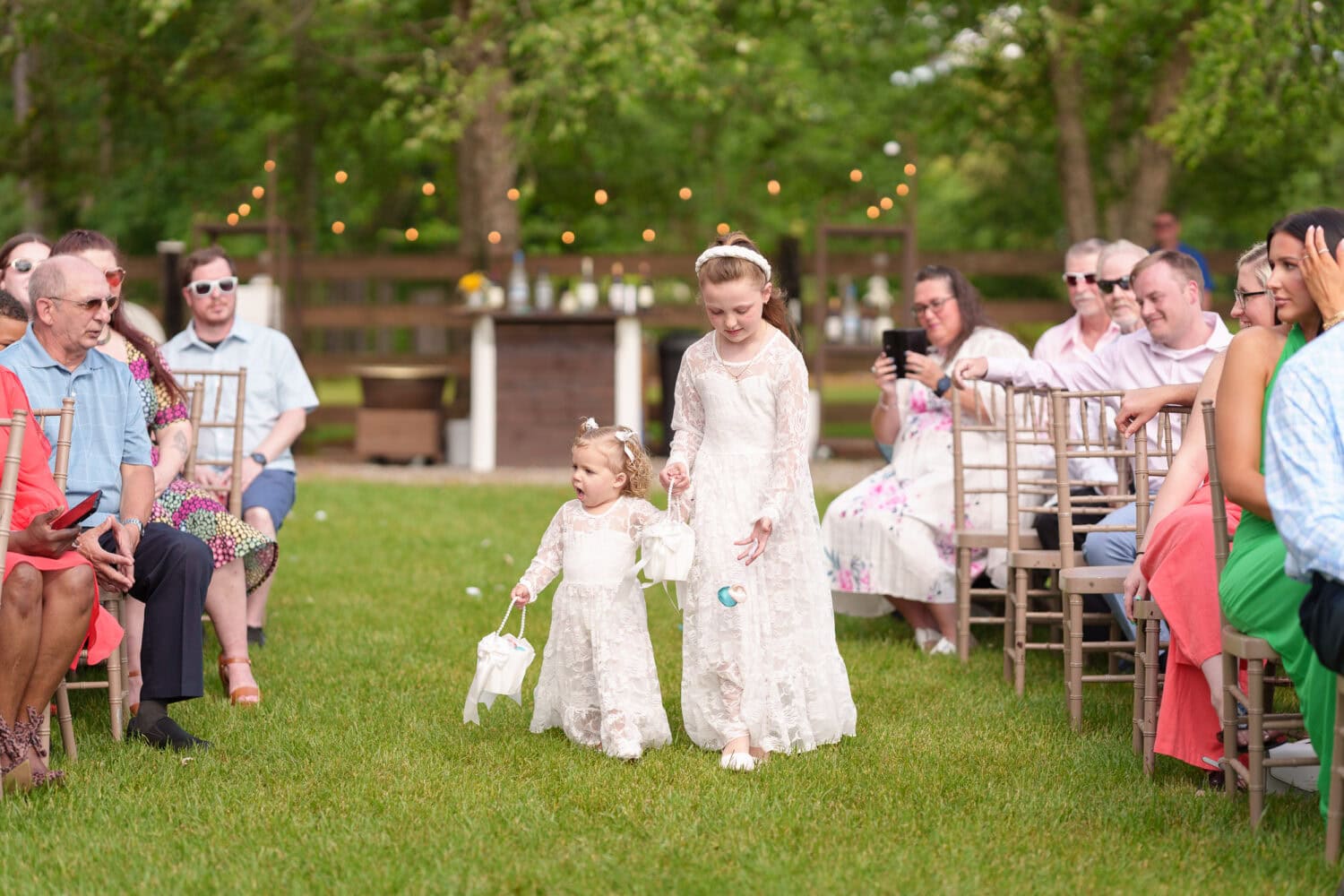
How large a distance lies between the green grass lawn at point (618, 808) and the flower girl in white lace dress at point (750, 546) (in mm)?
173

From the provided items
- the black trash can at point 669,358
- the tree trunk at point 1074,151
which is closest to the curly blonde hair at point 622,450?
the black trash can at point 669,358

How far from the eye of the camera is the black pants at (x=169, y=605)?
5.07 meters

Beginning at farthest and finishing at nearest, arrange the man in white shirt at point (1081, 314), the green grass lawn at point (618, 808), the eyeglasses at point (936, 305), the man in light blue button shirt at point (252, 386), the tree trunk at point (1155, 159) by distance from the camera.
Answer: the tree trunk at point (1155, 159), the man in white shirt at point (1081, 314), the eyeglasses at point (936, 305), the man in light blue button shirt at point (252, 386), the green grass lawn at point (618, 808)

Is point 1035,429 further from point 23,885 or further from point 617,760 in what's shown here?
point 23,885

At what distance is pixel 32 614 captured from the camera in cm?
431

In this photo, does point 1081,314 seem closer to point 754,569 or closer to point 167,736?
point 754,569

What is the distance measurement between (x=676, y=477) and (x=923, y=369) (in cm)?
196

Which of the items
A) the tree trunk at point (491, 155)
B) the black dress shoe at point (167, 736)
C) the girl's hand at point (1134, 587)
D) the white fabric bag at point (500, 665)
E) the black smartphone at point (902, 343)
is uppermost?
the tree trunk at point (491, 155)

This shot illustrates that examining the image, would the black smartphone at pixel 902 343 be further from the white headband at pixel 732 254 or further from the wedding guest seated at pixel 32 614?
the wedding guest seated at pixel 32 614

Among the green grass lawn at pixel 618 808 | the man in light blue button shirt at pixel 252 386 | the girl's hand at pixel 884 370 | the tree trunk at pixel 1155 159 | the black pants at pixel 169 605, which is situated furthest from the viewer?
the tree trunk at pixel 1155 159

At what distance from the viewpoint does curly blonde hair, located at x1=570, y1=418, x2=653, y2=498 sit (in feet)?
16.3

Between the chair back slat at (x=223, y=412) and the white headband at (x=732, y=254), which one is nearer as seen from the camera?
the white headband at (x=732, y=254)

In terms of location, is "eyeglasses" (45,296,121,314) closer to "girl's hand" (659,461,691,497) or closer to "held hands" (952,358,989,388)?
"girl's hand" (659,461,691,497)

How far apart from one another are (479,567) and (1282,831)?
5411 mm
